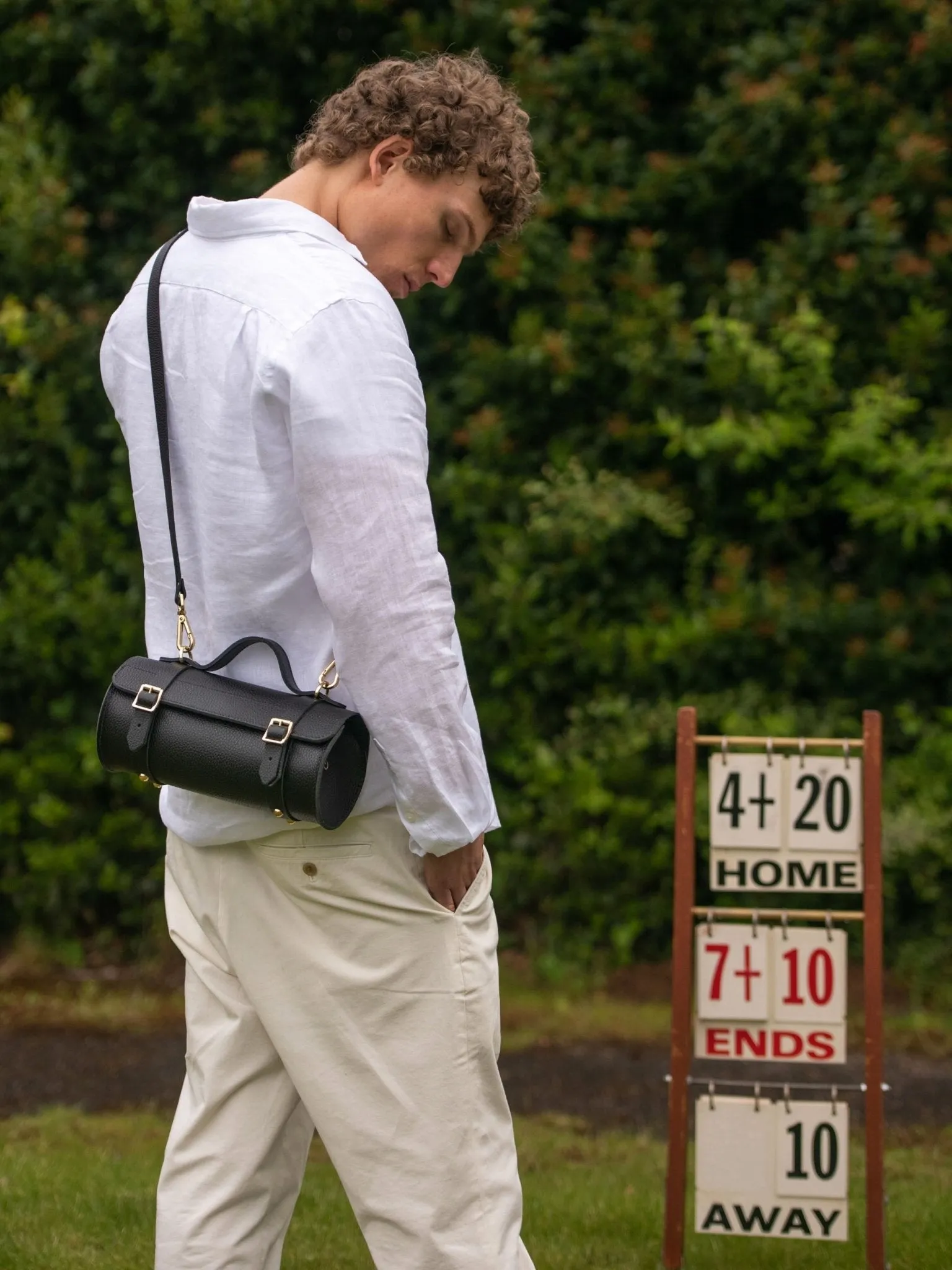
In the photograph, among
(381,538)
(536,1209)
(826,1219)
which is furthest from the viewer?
(536,1209)

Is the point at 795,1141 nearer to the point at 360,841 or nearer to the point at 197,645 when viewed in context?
the point at 360,841

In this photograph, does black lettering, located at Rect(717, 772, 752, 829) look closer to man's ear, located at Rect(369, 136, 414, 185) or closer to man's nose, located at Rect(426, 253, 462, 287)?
man's nose, located at Rect(426, 253, 462, 287)

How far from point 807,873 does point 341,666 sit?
1716 millimetres

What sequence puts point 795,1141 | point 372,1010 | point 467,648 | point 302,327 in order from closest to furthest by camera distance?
point 302,327, point 372,1010, point 795,1141, point 467,648

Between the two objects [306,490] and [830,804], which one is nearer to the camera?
[306,490]

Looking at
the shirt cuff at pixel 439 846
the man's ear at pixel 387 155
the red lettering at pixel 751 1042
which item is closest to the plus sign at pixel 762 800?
the red lettering at pixel 751 1042

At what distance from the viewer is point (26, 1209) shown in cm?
377

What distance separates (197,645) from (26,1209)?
204 centimetres

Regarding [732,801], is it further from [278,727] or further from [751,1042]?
[278,727]

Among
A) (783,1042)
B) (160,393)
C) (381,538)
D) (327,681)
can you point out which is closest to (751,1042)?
(783,1042)

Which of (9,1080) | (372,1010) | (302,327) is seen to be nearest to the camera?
(302,327)

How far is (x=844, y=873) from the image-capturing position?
140 inches

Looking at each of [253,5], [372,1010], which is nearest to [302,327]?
[372,1010]

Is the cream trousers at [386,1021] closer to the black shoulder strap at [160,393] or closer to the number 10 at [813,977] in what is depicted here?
the black shoulder strap at [160,393]
